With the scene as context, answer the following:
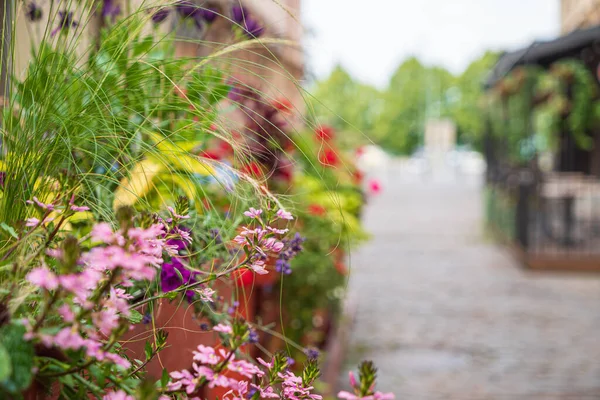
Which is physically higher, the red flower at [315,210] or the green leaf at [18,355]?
the red flower at [315,210]

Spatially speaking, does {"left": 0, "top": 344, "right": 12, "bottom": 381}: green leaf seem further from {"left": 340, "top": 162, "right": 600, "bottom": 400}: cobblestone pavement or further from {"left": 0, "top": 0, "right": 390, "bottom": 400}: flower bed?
{"left": 340, "top": 162, "right": 600, "bottom": 400}: cobblestone pavement

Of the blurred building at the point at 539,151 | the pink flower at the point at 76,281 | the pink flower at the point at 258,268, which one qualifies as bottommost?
the pink flower at the point at 76,281

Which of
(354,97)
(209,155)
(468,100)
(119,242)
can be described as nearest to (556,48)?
(209,155)

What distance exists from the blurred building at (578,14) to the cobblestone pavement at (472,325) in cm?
697

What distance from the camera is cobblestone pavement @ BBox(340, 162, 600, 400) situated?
201 inches

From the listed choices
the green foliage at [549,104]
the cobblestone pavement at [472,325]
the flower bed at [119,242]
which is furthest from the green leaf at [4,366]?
the green foliage at [549,104]

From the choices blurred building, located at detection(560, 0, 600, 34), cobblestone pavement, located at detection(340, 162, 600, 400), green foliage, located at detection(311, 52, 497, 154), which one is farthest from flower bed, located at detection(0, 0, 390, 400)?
green foliage, located at detection(311, 52, 497, 154)

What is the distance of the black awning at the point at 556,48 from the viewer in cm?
922

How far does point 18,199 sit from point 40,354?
45cm

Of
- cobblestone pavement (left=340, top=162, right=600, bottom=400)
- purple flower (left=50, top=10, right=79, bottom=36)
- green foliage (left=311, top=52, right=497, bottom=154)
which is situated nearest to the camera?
purple flower (left=50, top=10, right=79, bottom=36)

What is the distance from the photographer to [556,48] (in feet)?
30.7

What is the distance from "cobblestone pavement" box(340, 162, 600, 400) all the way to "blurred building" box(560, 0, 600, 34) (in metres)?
6.97

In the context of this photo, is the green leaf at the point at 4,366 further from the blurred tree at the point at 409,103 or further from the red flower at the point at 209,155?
the blurred tree at the point at 409,103

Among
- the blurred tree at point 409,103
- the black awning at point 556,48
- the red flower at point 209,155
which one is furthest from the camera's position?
the blurred tree at point 409,103
